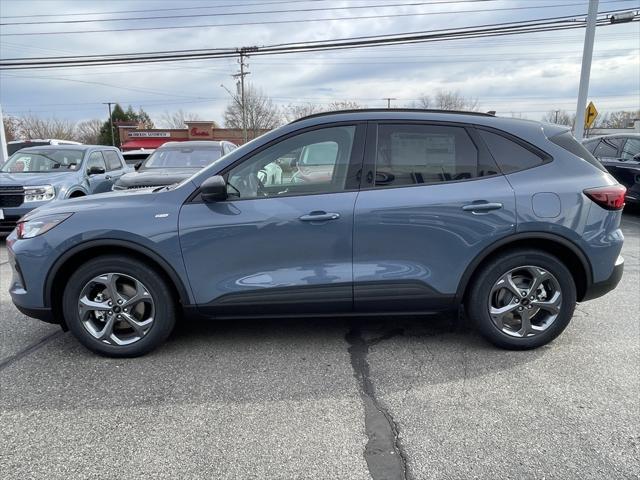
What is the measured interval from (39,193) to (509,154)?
7680mm

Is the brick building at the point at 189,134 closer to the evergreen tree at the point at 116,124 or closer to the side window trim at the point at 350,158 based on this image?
the evergreen tree at the point at 116,124

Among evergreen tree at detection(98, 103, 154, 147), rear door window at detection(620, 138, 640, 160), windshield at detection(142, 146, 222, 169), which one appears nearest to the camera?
windshield at detection(142, 146, 222, 169)

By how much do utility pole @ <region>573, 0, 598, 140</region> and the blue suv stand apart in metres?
13.2

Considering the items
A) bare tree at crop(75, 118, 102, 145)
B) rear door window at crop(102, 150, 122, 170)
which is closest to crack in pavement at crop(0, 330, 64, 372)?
rear door window at crop(102, 150, 122, 170)

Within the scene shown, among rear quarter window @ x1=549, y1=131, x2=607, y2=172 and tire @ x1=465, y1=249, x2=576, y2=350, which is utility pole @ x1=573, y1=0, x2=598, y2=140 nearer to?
rear quarter window @ x1=549, y1=131, x2=607, y2=172

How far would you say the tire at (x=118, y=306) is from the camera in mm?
3297

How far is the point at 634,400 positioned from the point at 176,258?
320 centimetres

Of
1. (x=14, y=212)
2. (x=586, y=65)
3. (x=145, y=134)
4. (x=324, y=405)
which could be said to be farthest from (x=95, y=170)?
(x=145, y=134)

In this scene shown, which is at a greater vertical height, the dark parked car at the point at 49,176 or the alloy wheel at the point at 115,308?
the dark parked car at the point at 49,176

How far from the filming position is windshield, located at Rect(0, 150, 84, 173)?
8.64m

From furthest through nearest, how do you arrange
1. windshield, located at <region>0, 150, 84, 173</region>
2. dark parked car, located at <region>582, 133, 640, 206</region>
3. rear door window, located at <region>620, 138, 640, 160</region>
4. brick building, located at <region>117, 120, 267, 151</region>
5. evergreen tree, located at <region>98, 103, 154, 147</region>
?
1. evergreen tree, located at <region>98, 103, 154, 147</region>
2. brick building, located at <region>117, 120, 267, 151</region>
3. rear door window, located at <region>620, 138, 640, 160</region>
4. dark parked car, located at <region>582, 133, 640, 206</region>
5. windshield, located at <region>0, 150, 84, 173</region>

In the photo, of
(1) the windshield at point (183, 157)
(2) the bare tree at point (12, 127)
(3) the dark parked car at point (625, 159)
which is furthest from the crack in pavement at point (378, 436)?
(2) the bare tree at point (12, 127)

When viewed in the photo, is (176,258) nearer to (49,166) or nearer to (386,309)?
(386,309)

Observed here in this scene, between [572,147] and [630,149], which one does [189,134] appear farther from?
[572,147]
